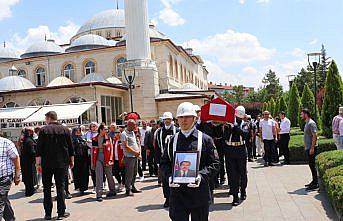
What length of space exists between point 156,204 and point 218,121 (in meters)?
2.30

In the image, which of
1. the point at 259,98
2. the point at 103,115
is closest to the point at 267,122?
the point at 103,115

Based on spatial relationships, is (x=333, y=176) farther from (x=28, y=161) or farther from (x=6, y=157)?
(x=28, y=161)

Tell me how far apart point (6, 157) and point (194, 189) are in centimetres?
330

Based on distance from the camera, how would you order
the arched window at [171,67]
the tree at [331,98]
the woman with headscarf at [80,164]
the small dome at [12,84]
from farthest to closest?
the arched window at [171,67], the small dome at [12,84], the tree at [331,98], the woman with headscarf at [80,164]

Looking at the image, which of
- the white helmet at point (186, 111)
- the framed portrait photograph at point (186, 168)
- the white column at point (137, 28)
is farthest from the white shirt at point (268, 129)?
the white column at point (137, 28)

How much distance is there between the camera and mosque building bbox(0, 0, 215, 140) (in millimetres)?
29906

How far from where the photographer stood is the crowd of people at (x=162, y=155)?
4.30 metres

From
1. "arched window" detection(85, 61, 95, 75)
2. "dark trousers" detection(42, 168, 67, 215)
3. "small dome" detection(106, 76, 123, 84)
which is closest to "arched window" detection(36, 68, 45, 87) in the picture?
"arched window" detection(85, 61, 95, 75)

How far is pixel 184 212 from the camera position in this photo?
4.27 metres

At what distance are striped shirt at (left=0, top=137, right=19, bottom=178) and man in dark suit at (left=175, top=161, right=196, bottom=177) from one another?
3.05 meters

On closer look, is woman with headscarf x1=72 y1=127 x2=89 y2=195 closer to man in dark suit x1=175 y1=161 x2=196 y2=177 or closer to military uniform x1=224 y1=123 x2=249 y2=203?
Result: military uniform x1=224 y1=123 x2=249 y2=203

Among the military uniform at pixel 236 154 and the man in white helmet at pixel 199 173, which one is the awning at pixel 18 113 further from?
the man in white helmet at pixel 199 173

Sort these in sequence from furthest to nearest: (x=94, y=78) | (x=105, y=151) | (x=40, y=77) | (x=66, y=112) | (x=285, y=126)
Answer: (x=40, y=77) → (x=94, y=78) → (x=66, y=112) → (x=285, y=126) → (x=105, y=151)

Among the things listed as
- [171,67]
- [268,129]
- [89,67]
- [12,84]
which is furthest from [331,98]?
[89,67]
